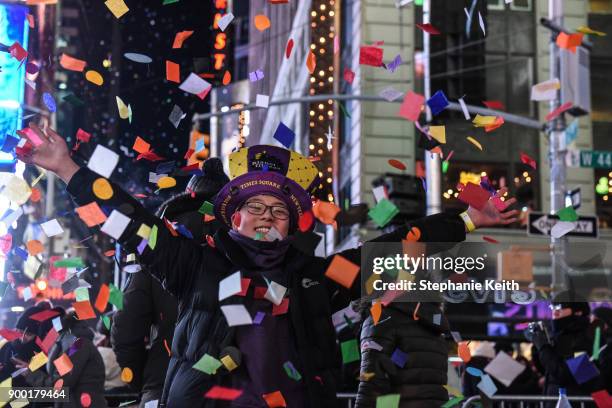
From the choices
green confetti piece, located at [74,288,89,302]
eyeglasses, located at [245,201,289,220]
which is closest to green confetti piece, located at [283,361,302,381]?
eyeglasses, located at [245,201,289,220]

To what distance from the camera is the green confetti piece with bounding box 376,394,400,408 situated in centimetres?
555

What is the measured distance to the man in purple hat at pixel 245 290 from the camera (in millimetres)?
3869

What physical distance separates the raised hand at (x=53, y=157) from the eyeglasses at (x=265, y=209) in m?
0.77

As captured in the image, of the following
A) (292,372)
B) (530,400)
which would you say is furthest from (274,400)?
(530,400)

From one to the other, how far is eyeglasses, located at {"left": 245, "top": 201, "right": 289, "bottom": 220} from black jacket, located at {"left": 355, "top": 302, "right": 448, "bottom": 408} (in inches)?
65.7

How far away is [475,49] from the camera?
2150 cm

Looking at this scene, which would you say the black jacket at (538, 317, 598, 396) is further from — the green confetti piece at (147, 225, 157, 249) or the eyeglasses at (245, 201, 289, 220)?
the green confetti piece at (147, 225, 157, 249)

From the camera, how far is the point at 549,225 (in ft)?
39.1

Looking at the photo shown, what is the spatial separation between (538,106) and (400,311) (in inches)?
652

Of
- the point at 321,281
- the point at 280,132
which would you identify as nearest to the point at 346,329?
the point at 280,132

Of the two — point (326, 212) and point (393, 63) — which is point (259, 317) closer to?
point (326, 212)

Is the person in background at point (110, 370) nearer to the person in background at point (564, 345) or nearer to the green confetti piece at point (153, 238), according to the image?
the person in background at point (564, 345)

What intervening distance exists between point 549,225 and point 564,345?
14.1 ft

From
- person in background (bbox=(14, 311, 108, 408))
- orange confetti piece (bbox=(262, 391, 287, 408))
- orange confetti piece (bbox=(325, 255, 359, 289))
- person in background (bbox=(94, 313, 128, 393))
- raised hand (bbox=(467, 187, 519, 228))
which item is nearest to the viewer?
orange confetti piece (bbox=(262, 391, 287, 408))
